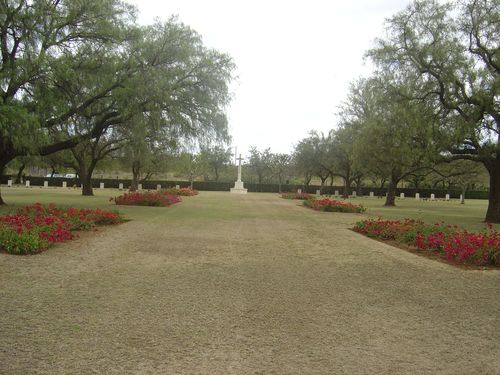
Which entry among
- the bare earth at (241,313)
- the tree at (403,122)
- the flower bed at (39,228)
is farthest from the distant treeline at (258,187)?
the bare earth at (241,313)

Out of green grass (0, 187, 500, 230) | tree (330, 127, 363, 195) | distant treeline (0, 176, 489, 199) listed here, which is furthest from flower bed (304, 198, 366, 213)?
distant treeline (0, 176, 489, 199)

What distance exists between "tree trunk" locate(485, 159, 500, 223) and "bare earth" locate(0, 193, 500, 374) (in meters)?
13.3

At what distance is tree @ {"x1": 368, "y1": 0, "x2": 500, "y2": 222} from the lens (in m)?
19.0

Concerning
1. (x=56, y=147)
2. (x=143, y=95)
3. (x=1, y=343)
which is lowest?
(x=1, y=343)

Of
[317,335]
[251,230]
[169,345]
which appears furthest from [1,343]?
[251,230]

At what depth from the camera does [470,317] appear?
5426 mm

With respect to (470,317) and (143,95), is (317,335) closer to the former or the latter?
(470,317)

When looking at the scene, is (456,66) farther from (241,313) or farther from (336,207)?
(241,313)

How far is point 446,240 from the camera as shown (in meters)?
10.6

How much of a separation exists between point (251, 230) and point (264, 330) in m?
9.51

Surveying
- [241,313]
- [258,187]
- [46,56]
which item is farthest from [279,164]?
[241,313]

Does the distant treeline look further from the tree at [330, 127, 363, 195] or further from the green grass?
the green grass

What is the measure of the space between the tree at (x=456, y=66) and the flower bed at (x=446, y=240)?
7.25 m

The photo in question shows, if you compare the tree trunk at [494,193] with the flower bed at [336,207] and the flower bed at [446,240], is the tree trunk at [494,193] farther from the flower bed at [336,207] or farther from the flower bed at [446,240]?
the flower bed at [446,240]
